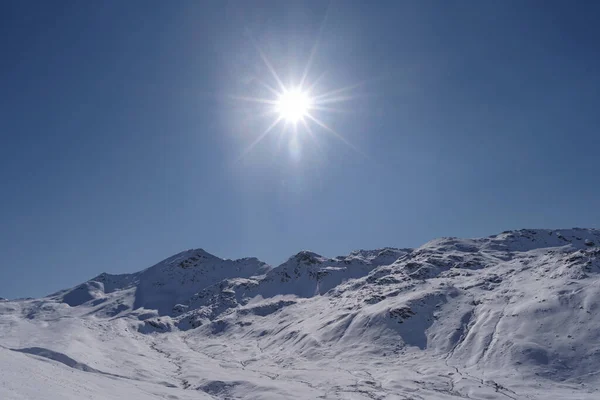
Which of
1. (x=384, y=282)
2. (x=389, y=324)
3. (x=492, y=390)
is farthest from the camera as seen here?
(x=384, y=282)

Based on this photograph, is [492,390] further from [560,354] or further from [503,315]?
[503,315]

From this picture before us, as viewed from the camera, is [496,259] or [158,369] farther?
[496,259]

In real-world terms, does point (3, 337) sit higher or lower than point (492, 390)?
higher

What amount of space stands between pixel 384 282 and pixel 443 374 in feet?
244

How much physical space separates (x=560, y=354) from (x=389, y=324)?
39.4 m

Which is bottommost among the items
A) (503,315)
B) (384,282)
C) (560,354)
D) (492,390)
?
(492,390)

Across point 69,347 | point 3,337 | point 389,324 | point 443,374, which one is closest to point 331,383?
point 443,374

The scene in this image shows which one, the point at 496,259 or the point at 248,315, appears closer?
the point at 496,259

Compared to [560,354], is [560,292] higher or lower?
higher

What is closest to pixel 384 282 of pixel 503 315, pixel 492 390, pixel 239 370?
pixel 503 315

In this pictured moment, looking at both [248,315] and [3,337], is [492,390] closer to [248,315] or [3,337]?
[3,337]

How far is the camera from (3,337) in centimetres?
8250

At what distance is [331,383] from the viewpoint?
66.2 metres

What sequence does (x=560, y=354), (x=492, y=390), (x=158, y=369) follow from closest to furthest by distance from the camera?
(x=492, y=390), (x=560, y=354), (x=158, y=369)
